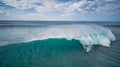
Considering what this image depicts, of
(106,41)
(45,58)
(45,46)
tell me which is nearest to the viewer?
(45,58)

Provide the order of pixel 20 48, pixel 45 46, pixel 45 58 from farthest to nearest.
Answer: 1. pixel 45 46
2. pixel 20 48
3. pixel 45 58

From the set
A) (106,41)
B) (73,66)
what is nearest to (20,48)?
(73,66)

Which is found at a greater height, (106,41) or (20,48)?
(20,48)

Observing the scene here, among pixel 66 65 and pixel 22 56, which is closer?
pixel 66 65

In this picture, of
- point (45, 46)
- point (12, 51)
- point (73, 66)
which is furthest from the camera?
point (45, 46)

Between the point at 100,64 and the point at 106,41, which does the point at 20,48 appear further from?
the point at 106,41

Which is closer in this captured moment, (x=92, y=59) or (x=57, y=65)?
(x=57, y=65)

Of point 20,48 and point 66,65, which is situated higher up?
point 20,48

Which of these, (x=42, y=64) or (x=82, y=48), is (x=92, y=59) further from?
(x=42, y=64)

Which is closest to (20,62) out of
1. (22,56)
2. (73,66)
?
(22,56)
